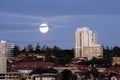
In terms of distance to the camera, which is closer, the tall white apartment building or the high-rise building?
the tall white apartment building

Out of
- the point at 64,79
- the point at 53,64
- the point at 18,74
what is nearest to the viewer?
the point at 64,79

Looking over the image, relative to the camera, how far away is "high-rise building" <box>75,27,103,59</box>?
86.8 meters

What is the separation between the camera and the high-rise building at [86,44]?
86.8 m

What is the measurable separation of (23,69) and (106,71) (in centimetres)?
873

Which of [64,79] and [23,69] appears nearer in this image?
[64,79]

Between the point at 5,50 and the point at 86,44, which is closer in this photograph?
the point at 5,50

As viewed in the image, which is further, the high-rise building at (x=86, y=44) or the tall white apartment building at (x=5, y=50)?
the high-rise building at (x=86, y=44)

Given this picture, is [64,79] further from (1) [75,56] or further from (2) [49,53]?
(1) [75,56]

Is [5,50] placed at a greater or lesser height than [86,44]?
lesser

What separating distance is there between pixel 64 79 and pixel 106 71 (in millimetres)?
16024

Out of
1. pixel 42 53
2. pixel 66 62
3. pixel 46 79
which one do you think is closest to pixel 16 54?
pixel 42 53

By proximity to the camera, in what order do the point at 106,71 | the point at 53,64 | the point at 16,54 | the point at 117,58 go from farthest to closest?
the point at 16,54 → the point at 117,58 → the point at 53,64 → the point at 106,71

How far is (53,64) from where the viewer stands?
6925 cm

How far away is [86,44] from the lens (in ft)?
293
